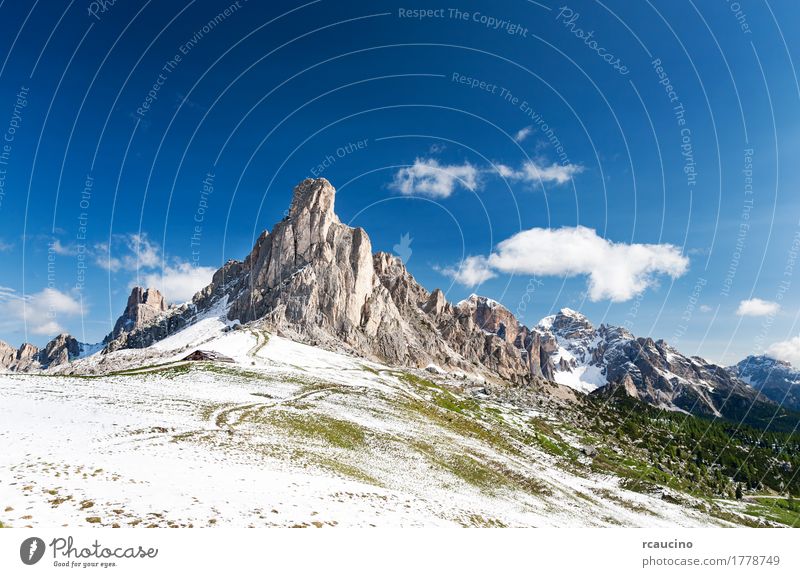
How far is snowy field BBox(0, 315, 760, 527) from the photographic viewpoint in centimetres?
1728

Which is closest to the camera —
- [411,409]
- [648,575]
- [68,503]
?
[68,503]

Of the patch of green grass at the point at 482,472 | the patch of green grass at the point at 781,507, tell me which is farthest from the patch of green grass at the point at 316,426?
the patch of green grass at the point at 781,507

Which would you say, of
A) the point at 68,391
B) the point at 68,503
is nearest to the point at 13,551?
the point at 68,503

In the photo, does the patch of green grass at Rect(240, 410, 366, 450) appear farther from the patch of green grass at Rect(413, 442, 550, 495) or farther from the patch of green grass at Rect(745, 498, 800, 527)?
the patch of green grass at Rect(745, 498, 800, 527)

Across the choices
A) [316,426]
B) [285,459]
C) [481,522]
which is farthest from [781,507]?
[285,459]

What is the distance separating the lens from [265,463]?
26.5m

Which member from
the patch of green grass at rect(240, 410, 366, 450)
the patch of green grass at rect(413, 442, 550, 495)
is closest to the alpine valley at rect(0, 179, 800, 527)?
the patch of green grass at rect(413, 442, 550, 495)

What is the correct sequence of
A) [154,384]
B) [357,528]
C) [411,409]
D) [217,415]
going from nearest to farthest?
[357,528]
[217,415]
[154,384]
[411,409]

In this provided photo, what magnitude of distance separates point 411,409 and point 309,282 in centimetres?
13077

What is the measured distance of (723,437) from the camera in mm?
189625

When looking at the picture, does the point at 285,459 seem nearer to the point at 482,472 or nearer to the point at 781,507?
the point at 482,472

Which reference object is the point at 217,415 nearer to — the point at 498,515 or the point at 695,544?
the point at 498,515

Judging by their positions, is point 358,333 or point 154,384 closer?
point 154,384

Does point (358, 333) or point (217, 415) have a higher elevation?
point (358, 333)
